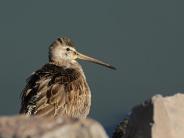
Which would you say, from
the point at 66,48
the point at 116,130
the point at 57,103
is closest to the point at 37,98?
the point at 57,103

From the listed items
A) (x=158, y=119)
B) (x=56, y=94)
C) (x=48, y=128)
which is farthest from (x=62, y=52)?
(x=48, y=128)

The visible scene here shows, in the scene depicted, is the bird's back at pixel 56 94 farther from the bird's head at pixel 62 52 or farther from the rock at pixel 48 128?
the rock at pixel 48 128

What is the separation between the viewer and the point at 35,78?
1090 centimetres

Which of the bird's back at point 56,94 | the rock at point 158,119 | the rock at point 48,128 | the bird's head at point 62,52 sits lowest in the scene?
the rock at point 48,128

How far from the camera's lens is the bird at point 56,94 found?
10219 mm

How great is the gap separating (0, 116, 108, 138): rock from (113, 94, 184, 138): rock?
9.96ft

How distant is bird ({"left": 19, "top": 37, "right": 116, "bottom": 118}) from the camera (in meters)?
10.2

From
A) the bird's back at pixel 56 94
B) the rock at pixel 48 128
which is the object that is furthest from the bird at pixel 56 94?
the rock at pixel 48 128

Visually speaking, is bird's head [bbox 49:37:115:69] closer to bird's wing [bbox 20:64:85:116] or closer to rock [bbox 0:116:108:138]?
bird's wing [bbox 20:64:85:116]

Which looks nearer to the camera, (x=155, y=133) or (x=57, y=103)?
(x=155, y=133)

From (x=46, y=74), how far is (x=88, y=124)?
5.79 meters

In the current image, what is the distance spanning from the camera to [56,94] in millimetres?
10398

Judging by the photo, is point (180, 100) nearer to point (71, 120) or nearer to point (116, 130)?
point (116, 130)

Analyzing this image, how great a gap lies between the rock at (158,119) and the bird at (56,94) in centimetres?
174
